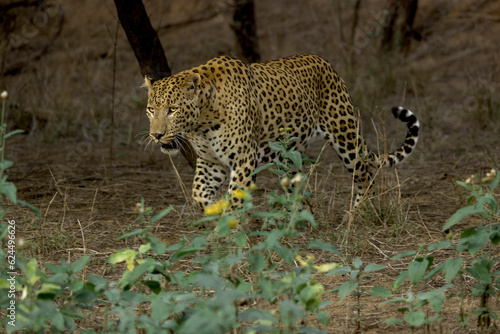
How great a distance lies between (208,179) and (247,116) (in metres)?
0.65

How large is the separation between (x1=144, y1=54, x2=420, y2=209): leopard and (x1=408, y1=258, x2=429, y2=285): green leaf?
1622mm

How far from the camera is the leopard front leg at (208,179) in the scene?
6184 millimetres

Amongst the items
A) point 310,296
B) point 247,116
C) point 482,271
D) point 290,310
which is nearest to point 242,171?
point 247,116

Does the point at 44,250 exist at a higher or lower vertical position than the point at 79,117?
higher

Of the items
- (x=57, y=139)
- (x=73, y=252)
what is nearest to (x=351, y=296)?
(x=73, y=252)

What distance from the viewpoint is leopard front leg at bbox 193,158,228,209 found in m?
6.18

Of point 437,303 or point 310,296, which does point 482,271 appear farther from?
point 310,296

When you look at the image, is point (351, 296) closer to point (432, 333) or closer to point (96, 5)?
point (432, 333)

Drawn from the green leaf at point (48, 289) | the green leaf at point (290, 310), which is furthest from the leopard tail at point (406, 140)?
the green leaf at point (48, 289)


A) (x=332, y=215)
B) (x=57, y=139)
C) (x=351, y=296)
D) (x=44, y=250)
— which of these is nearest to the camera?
(x=351, y=296)

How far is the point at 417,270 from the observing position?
12.5 feet

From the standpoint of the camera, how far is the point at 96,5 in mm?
14406

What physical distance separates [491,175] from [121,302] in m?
1.82

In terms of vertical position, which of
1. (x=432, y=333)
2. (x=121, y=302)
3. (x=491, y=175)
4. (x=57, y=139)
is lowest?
(x=57, y=139)
